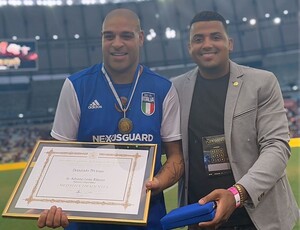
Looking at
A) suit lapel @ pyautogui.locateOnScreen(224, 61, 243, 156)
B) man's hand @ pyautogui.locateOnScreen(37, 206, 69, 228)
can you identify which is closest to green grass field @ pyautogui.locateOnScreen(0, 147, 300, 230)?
suit lapel @ pyautogui.locateOnScreen(224, 61, 243, 156)

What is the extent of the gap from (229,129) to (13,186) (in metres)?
5.75

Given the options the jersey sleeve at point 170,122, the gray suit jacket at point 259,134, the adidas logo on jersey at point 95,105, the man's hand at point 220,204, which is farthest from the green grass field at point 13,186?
the adidas logo on jersey at point 95,105

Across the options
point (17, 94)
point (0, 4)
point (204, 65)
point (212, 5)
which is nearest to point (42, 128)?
point (17, 94)

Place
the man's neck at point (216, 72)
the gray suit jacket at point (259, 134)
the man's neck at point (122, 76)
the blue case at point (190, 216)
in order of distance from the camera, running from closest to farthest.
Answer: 1. the blue case at point (190, 216)
2. the gray suit jacket at point (259, 134)
3. the man's neck at point (122, 76)
4. the man's neck at point (216, 72)

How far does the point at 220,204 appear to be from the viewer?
1354 millimetres

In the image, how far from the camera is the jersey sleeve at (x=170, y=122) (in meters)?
1.84

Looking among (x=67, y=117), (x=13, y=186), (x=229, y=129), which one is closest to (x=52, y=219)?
(x=67, y=117)

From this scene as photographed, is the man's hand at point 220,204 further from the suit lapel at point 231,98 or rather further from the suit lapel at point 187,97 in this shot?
the suit lapel at point 187,97

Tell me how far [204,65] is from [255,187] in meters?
0.76

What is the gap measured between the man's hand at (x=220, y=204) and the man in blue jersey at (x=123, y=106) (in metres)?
0.37

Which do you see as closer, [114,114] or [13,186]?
[114,114]

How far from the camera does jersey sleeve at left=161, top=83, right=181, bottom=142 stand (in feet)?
6.04

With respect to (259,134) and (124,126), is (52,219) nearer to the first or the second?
(124,126)

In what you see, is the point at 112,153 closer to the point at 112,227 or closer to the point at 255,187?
the point at 112,227
